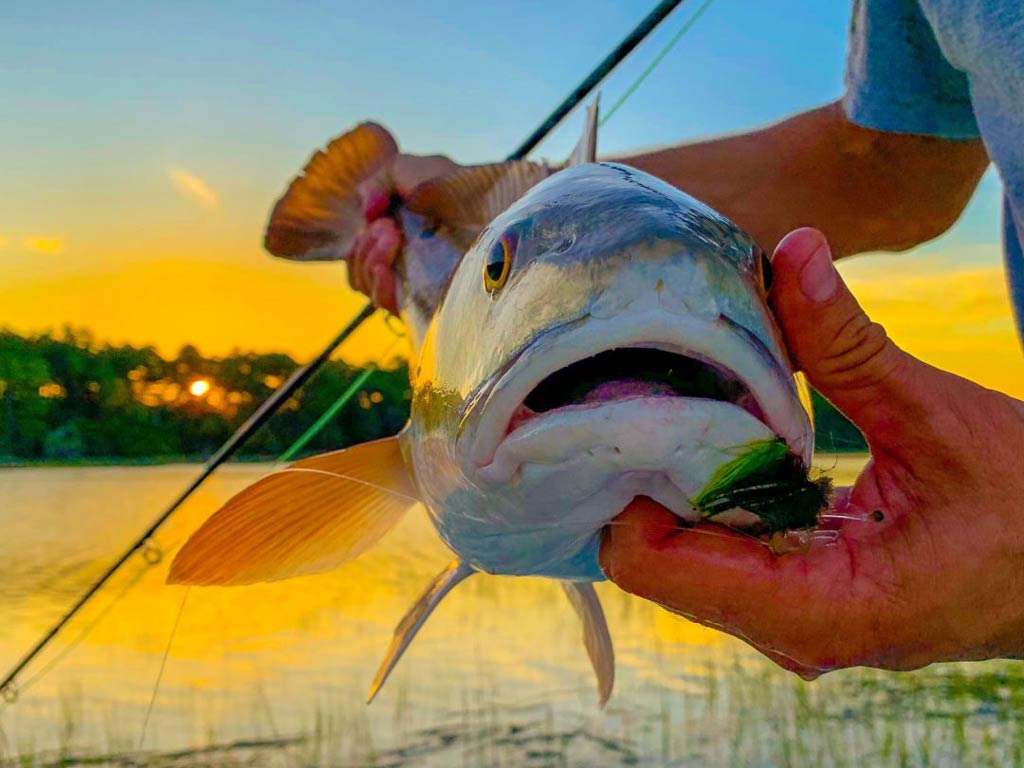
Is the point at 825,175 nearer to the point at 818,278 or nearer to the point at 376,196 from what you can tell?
the point at 376,196

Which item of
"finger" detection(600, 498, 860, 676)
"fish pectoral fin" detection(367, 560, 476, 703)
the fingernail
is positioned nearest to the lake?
"fish pectoral fin" detection(367, 560, 476, 703)

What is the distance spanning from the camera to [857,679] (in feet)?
17.5

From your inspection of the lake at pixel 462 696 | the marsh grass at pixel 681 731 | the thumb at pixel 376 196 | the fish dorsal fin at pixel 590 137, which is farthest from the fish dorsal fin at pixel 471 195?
the marsh grass at pixel 681 731

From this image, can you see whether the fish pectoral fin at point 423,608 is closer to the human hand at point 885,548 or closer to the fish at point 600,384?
the fish at point 600,384

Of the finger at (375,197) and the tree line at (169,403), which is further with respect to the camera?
the tree line at (169,403)

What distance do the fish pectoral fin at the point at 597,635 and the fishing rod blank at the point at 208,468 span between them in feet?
4.51

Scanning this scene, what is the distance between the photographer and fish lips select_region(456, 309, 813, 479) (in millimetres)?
921

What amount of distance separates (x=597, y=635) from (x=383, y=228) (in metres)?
1.44

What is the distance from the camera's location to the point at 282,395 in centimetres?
347

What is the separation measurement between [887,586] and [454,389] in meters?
0.69

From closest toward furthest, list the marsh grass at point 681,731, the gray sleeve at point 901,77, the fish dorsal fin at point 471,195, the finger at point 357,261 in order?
1. the fish dorsal fin at point 471,195
2. the gray sleeve at point 901,77
3. the finger at point 357,261
4. the marsh grass at point 681,731

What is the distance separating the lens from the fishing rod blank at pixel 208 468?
3.26 m

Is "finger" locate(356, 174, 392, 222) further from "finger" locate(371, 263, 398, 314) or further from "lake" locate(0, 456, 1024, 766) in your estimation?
"lake" locate(0, 456, 1024, 766)

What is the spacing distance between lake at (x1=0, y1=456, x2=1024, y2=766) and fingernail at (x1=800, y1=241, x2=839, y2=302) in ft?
9.78
